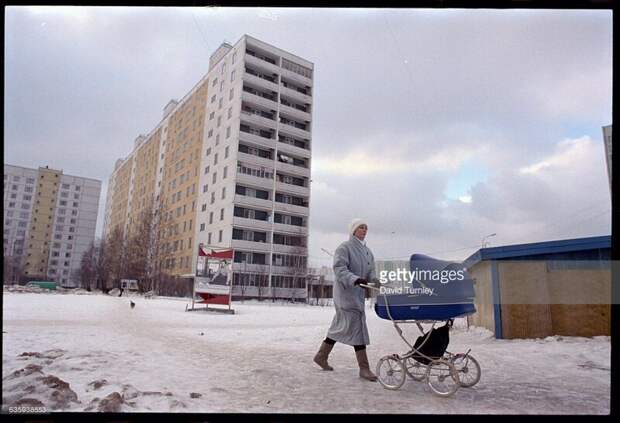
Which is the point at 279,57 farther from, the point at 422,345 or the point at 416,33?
the point at 422,345

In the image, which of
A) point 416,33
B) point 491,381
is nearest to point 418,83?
point 416,33

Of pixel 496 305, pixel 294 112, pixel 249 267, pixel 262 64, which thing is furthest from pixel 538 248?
pixel 262 64

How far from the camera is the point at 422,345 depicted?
2.33 m

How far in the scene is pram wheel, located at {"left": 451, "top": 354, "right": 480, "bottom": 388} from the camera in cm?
230

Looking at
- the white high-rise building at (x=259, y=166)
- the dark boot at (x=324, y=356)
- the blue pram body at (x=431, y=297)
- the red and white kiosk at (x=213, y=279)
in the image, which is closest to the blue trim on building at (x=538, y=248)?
the blue pram body at (x=431, y=297)

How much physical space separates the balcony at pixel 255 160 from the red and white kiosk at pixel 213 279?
2.54ft

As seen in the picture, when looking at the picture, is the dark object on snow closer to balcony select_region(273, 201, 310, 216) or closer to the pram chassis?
the pram chassis

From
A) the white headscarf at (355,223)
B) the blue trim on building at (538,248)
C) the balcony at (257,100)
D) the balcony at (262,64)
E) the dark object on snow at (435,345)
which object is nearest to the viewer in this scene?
the dark object on snow at (435,345)

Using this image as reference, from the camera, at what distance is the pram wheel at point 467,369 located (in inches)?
90.7

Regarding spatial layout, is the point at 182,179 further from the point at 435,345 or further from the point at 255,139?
the point at 435,345

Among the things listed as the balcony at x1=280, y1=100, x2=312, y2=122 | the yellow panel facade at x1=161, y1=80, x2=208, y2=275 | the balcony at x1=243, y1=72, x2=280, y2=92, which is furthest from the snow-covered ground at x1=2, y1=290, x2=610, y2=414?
the balcony at x1=243, y1=72, x2=280, y2=92

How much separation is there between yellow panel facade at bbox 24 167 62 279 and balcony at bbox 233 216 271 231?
4.25 ft

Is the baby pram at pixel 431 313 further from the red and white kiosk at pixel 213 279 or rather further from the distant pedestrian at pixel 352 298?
the red and white kiosk at pixel 213 279

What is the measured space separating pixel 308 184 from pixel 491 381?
1.78m
